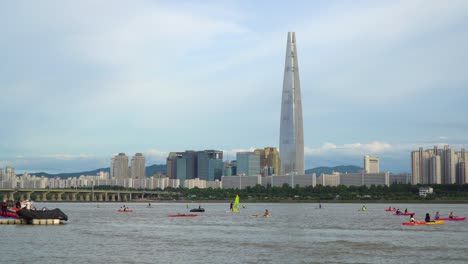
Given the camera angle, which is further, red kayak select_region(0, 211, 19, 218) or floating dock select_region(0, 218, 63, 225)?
red kayak select_region(0, 211, 19, 218)

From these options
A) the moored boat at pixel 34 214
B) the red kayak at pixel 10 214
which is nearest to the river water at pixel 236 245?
the moored boat at pixel 34 214

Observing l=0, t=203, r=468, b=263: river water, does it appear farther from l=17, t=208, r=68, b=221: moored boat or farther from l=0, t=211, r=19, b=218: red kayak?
l=0, t=211, r=19, b=218: red kayak

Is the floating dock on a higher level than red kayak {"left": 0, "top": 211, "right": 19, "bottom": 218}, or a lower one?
lower

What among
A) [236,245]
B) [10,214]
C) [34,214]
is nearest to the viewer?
[236,245]

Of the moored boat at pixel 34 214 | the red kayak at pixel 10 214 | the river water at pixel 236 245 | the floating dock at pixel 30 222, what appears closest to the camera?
the river water at pixel 236 245

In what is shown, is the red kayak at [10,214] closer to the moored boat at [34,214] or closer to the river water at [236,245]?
the moored boat at [34,214]

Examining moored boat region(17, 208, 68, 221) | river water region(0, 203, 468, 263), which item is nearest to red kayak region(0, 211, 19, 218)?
moored boat region(17, 208, 68, 221)

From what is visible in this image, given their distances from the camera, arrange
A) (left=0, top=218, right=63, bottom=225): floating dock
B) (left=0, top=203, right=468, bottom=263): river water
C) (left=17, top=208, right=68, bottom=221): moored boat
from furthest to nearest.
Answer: (left=0, top=218, right=63, bottom=225): floating dock, (left=17, top=208, right=68, bottom=221): moored boat, (left=0, top=203, right=468, bottom=263): river water

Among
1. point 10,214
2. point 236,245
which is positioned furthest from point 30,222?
point 236,245

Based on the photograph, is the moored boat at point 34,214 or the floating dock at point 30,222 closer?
the moored boat at point 34,214

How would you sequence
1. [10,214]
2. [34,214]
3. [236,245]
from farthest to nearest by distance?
[10,214] → [34,214] → [236,245]

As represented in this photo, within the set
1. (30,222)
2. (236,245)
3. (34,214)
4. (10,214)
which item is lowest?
(236,245)

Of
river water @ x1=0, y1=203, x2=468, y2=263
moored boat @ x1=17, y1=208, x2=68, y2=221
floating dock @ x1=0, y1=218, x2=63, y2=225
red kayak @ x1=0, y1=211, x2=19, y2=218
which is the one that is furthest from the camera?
red kayak @ x1=0, y1=211, x2=19, y2=218

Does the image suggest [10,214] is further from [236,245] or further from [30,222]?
[236,245]
